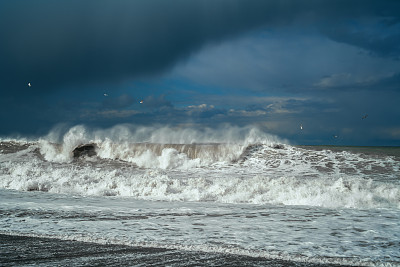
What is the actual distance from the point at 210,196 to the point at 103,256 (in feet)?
21.5

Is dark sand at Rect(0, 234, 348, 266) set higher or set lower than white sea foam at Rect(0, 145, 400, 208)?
lower

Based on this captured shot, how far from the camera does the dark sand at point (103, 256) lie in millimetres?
4352

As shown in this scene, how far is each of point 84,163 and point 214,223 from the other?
43.3 feet

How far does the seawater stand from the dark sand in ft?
0.95

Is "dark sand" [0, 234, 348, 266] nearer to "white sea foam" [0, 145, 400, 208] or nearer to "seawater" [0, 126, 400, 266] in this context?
"seawater" [0, 126, 400, 266]

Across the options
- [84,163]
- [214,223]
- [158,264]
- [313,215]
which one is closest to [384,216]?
[313,215]

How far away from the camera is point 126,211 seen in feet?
27.0

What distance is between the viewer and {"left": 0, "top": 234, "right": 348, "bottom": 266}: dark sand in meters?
4.35

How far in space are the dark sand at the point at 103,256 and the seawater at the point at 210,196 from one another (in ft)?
0.95

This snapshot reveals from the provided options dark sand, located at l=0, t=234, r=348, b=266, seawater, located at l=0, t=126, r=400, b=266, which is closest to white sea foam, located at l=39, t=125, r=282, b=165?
seawater, located at l=0, t=126, r=400, b=266

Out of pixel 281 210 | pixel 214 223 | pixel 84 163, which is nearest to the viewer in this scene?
pixel 214 223

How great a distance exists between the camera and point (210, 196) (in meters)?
11.0

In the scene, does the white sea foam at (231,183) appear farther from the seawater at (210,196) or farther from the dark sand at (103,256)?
the dark sand at (103,256)

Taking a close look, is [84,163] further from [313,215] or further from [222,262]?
[222,262]
